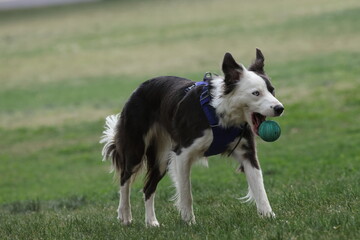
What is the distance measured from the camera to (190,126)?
7.18m

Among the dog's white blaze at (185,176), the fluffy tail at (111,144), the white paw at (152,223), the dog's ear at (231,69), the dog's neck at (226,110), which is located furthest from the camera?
the fluffy tail at (111,144)

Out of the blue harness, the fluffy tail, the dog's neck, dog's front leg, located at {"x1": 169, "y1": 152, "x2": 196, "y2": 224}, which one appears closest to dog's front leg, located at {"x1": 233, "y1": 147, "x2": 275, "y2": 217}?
the blue harness

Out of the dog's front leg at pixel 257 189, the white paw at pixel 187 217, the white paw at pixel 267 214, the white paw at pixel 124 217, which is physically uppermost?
the dog's front leg at pixel 257 189

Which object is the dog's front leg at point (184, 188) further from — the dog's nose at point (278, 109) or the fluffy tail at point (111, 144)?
the fluffy tail at point (111, 144)

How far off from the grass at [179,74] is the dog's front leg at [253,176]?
0.21 meters

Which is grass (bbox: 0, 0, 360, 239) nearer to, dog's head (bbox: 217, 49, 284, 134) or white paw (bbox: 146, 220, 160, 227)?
white paw (bbox: 146, 220, 160, 227)

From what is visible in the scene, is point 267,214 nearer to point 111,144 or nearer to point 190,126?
point 190,126

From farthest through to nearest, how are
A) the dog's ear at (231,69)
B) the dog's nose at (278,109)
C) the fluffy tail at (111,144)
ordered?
the fluffy tail at (111,144) → the dog's ear at (231,69) → the dog's nose at (278,109)

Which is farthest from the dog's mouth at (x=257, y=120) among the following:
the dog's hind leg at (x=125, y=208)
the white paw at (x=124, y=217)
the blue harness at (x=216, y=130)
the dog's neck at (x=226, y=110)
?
the white paw at (x=124, y=217)

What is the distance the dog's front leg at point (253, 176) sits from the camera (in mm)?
7035

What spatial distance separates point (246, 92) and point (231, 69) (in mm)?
292

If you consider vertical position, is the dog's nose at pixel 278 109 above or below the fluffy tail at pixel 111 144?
above

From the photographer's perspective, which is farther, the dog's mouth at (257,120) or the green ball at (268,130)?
the dog's mouth at (257,120)

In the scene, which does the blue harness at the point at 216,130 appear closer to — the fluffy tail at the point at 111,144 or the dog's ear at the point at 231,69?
the dog's ear at the point at 231,69
